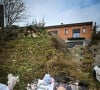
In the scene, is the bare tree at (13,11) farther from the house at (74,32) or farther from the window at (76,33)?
the window at (76,33)

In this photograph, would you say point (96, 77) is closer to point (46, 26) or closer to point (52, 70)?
point (52, 70)

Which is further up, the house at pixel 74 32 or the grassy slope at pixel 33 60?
the house at pixel 74 32

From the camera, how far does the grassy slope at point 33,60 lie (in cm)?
322

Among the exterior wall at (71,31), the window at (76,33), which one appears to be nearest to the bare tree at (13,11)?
the exterior wall at (71,31)

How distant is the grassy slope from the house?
6.9 inches

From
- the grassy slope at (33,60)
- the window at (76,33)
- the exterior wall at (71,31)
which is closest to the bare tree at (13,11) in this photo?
the grassy slope at (33,60)

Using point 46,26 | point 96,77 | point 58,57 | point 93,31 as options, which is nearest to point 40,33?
point 46,26

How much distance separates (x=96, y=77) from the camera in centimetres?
320

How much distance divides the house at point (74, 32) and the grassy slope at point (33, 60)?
0.18 meters

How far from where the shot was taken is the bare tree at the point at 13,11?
3.33m

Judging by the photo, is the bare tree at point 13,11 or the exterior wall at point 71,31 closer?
the exterior wall at point 71,31

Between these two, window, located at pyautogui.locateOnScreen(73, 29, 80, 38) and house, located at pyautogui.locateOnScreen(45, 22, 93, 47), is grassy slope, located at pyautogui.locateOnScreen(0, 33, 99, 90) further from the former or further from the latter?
window, located at pyautogui.locateOnScreen(73, 29, 80, 38)

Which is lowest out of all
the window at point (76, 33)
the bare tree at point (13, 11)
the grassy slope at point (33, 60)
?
the grassy slope at point (33, 60)

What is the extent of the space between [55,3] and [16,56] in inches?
38.9
